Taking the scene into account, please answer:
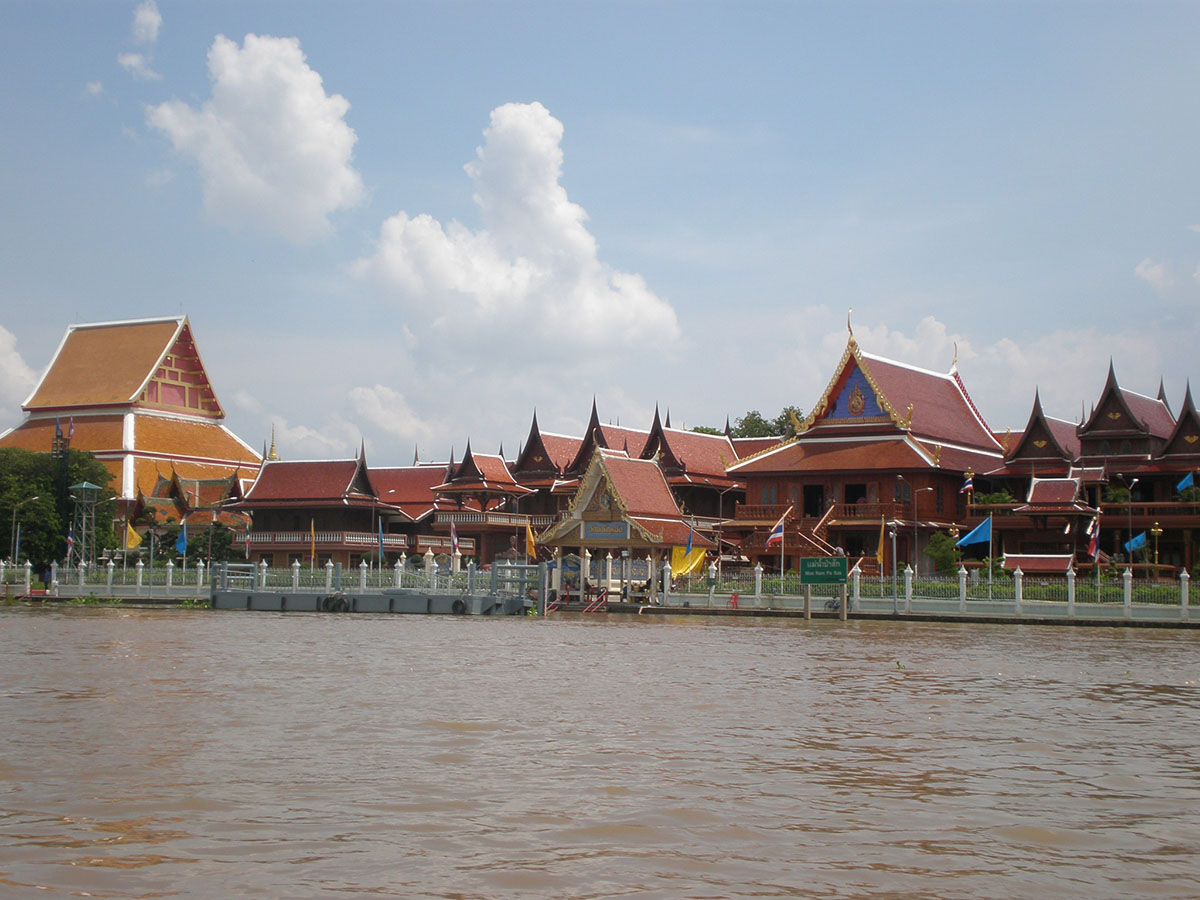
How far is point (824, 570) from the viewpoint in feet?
127

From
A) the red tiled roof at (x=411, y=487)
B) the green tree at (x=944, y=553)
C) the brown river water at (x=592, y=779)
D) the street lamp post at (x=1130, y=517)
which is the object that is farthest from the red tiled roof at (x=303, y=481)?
the brown river water at (x=592, y=779)

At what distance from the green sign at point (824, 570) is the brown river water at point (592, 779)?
52.8 ft

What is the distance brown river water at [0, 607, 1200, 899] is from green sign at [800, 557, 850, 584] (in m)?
16.1

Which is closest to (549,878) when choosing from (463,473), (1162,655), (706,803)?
(706,803)

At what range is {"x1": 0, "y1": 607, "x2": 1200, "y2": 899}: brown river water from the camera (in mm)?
8070

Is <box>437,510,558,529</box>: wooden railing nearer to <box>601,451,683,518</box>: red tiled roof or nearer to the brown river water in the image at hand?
<box>601,451,683,518</box>: red tiled roof

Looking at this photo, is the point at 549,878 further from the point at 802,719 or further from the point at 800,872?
the point at 802,719

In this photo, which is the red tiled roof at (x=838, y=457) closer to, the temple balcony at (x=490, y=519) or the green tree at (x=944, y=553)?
the green tree at (x=944, y=553)

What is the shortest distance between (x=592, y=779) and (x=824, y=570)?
28370 mm

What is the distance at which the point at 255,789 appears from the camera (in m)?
10.3

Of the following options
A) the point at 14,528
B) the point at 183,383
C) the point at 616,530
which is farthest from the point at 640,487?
the point at 183,383

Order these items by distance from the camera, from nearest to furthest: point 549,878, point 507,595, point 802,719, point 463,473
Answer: point 549,878 < point 802,719 < point 507,595 < point 463,473

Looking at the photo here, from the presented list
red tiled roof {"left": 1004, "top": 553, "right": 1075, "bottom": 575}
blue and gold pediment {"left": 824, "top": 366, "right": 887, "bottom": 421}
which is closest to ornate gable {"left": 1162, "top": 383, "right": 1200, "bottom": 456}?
red tiled roof {"left": 1004, "top": 553, "right": 1075, "bottom": 575}

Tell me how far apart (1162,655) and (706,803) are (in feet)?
60.9
